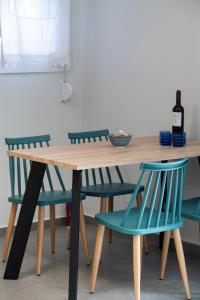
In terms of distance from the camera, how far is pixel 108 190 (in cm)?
422

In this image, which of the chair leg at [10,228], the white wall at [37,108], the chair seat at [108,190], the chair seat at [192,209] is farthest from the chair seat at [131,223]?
the white wall at [37,108]

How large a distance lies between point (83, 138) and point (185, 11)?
109 cm

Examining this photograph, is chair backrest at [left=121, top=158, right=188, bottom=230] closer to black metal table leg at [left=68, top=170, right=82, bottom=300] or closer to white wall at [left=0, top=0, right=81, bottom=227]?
black metal table leg at [left=68, top=170, right=82, bottom=300]

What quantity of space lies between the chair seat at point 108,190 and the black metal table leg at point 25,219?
0.56 metres

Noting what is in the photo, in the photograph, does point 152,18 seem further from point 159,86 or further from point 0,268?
Result: point 0,268

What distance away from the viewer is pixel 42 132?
494 cm

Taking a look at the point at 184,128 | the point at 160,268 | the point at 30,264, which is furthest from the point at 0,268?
the point at 184,128

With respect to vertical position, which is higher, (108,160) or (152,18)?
(152,18)

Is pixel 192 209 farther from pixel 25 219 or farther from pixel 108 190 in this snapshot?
pixel 25 219

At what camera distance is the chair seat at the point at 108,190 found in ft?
13.7

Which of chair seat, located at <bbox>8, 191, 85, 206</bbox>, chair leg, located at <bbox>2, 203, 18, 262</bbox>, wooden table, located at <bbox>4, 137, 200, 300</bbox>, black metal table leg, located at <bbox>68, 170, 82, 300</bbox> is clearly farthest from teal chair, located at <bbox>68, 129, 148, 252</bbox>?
black metal table leg, located at <bbox>68, 170, 82, 300</bbox>

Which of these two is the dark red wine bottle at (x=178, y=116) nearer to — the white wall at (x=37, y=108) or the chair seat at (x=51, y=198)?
the chair seat at (x=51, y=198)

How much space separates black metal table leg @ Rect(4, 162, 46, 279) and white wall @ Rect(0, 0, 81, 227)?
949mm

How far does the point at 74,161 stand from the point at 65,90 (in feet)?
5.88
